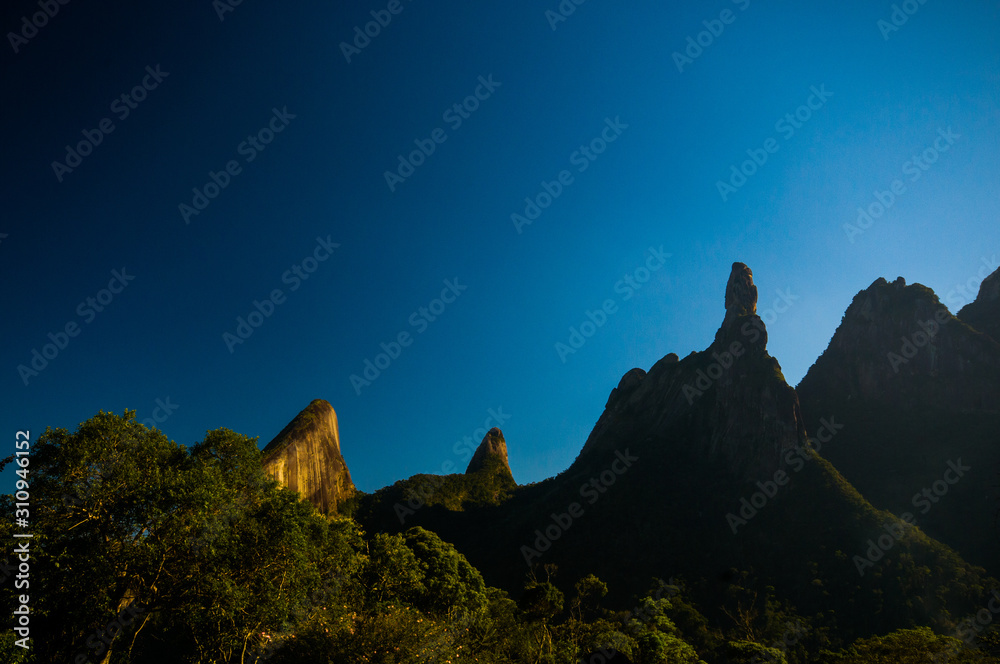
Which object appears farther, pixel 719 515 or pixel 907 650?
pixel 719 515

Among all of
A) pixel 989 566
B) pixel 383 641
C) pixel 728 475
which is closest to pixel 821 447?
pixel 728 475

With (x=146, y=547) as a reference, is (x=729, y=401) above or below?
above

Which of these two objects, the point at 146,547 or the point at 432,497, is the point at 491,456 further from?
the point at 146,547

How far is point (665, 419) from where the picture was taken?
11369 centimetres

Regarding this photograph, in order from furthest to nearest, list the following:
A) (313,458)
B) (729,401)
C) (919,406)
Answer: (919,406)
(729,401)
(313,458)

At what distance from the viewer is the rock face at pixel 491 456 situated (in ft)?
456

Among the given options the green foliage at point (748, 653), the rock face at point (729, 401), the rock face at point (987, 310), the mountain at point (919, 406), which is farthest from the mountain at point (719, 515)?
the rock face at point (987, 310)

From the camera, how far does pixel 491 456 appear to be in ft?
468

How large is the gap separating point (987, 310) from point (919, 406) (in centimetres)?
5040

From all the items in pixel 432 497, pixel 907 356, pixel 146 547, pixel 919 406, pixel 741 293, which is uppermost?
pixel 741 293

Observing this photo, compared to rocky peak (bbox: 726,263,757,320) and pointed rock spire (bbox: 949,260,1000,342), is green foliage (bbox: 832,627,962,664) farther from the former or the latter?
pointed rock spire (bbox: 949,260,1000,342)

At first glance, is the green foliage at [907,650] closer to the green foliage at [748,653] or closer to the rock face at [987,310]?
the green foliage at [748,653]

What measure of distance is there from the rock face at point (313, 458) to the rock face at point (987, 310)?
16481 cm

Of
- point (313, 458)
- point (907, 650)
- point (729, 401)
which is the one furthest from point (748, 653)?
point (729, 401)
